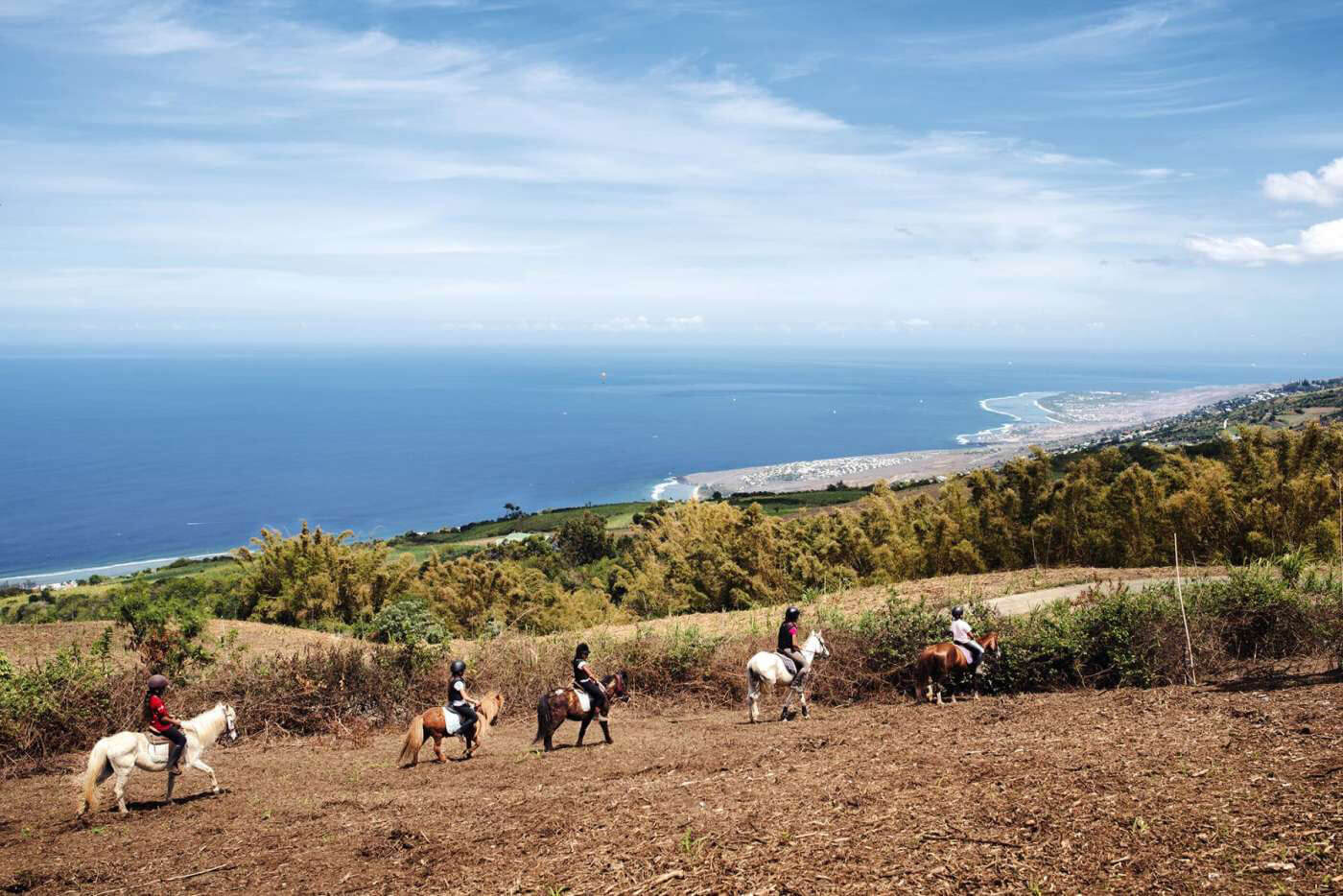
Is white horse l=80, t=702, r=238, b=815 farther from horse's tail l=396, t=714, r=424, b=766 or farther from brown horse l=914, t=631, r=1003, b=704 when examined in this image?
brown horse l=914, t=631, r=1003, b=704

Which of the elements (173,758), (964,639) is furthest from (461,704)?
(964,639)

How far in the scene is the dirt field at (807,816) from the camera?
576 centimetres

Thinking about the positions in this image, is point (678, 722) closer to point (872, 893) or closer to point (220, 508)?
point (872, 893)

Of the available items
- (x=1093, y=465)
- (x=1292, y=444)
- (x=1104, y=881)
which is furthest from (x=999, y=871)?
(x=1093, y=465)

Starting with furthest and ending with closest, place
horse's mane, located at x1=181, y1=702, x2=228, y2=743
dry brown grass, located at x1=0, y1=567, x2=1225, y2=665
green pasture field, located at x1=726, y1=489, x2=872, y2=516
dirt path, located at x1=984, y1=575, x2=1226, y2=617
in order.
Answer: green pasture field, located at x1=726, y1=489, x2=872, y2=516 < dry brown grass, located at x1=0, y1=567, x2=1225, y2=665 < dirt path, located at x1=984, y1=575, x2=1226, y2=617 < horse's mane, located at x1=181, y1=702, x2=228, y2=743

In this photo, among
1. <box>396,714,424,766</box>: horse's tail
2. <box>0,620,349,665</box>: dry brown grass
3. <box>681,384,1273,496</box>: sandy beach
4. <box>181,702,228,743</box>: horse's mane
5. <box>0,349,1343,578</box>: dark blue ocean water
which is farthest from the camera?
<box>681,384,1273,496</box>: sandy beach

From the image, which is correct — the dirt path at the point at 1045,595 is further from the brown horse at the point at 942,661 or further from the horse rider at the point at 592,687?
the horse rider at the point at 592,687

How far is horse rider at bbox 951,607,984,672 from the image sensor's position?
39.2 feet

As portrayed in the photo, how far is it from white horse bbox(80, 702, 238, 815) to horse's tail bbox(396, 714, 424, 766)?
2.10 metres

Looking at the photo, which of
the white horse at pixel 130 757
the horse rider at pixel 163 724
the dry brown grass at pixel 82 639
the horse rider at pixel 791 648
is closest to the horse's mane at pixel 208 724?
the white horse at pixel 130 757

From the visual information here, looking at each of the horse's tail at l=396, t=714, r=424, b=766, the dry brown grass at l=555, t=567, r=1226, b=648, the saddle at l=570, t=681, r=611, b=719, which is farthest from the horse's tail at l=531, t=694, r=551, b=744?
the dry brown grass at l=555, t=567, r=1226, b=648

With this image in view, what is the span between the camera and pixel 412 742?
1042 centimetres

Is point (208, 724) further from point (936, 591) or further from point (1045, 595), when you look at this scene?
point (1045, 595)

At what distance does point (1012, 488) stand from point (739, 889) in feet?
90.1
